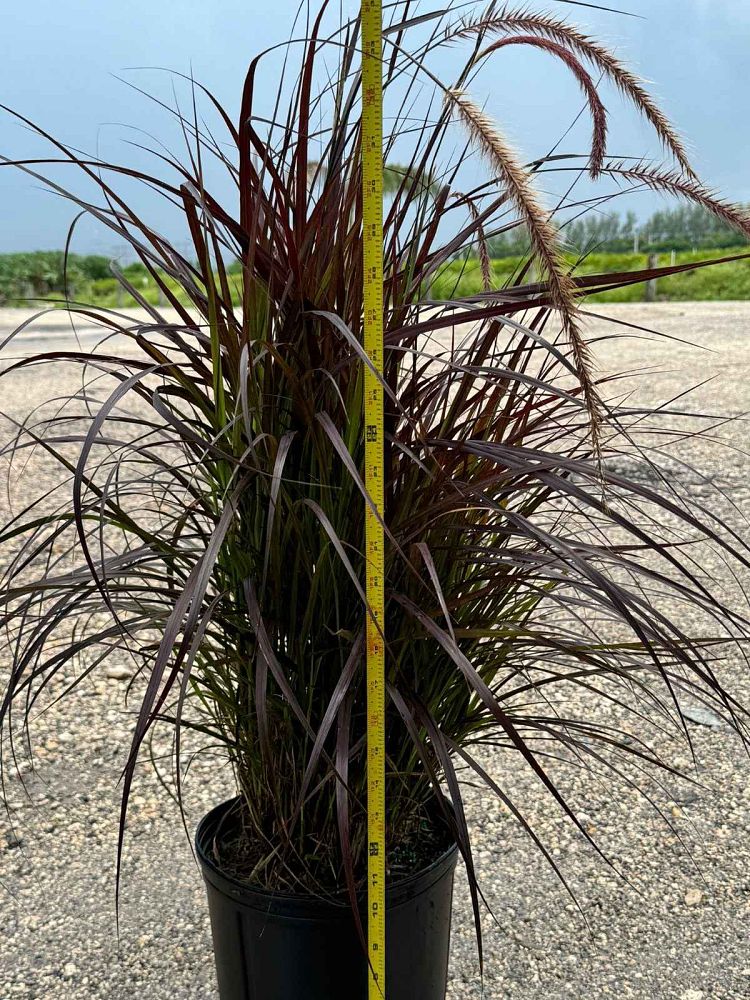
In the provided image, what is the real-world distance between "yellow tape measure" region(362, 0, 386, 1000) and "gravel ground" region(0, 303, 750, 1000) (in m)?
0.56

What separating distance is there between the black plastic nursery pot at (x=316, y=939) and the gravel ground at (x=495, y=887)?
0.49 metres

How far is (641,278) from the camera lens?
116 centimetres

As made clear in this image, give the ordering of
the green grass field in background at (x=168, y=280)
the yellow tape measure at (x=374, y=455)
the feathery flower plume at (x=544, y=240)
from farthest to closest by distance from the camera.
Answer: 1. the green grass field in background at (x=168, y=280)
2. the yellow tape measure at (x=374, y=455)
3. the feathery flower plume at (x=544, y=240)

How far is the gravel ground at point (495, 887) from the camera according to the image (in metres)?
1.78

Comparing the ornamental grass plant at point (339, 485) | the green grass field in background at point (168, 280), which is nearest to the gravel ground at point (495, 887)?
the ornamental grass plant at point (339, 485)

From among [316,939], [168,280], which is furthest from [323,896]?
[168,280]

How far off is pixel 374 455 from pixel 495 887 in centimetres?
128

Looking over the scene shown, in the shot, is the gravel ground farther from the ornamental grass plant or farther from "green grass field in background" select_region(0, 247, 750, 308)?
"green grass field in background" select_region(0, 247, 750, 308)

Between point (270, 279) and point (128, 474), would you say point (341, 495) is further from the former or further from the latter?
point (128, 474)

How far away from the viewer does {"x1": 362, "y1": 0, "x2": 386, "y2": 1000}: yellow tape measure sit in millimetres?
1115

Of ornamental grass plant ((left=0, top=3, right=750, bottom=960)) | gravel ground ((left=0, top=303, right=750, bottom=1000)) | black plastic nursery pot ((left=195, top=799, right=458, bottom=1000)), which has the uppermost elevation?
ornamental grass plant ((left=0, top=3, right=750, bottom=960))


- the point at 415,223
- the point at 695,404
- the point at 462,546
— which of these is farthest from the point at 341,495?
the point at 695,404

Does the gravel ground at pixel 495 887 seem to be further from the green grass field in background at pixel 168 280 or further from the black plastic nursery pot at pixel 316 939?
the green grass field in background at pixel 168 280

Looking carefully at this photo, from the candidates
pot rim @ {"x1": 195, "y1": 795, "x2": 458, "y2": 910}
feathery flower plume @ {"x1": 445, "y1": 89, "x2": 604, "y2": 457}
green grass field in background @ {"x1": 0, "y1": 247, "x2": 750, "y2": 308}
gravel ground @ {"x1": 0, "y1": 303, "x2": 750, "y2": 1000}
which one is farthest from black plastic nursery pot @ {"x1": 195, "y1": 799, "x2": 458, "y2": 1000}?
green grass field in background @ {"x1": 0, "y1": 247, "x2": 750, "y2": 308}
